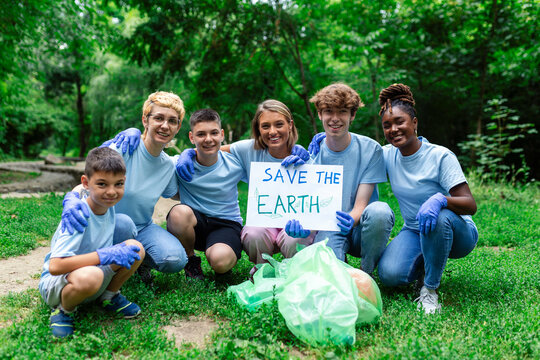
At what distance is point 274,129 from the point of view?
3199 millimetres

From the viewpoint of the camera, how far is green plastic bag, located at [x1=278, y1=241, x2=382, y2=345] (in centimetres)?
219

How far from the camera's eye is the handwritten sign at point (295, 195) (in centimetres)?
305

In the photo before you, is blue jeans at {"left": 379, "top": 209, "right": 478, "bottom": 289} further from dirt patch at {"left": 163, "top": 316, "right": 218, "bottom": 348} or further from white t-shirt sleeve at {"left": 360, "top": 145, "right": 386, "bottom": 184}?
dirt patch at {"left": 163, "top": 316, "right": 218, "bottom": 348}

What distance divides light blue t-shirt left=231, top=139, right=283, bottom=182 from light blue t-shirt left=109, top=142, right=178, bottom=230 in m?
0.60

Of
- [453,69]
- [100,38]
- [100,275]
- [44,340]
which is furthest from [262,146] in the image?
[453,69]

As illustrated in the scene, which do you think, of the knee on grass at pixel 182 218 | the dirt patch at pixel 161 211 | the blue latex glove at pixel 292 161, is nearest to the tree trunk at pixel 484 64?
the dirt patch at pixel 161 211

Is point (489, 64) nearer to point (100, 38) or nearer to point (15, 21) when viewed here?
point (100, 38)

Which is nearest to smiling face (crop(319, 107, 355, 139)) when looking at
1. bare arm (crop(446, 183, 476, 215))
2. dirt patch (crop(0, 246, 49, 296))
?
bare arm (crop(446, 183, 476, 215))

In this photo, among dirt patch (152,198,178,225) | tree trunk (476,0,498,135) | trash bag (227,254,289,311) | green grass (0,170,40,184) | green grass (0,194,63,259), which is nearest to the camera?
trash bag (227,254,289,311)

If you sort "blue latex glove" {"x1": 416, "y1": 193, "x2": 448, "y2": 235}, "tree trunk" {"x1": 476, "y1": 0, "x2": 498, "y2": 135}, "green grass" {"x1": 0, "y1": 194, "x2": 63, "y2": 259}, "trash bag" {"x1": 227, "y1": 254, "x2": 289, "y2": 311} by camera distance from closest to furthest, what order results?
1. "trash bag" {"x1": 227, "y1": 254, "x2": 289, "y2": 311}
2. "blue latex glove" {"x1": 416, "y1": 193, "x2": 448, "y2": 235}
3. "green grass" {"x1": 0, "y1": 194, "x2": 63, "y2": 259}
4. "tree trunk" {"x1": 476, "y1": 0, "x2": 498, "y2": 135}

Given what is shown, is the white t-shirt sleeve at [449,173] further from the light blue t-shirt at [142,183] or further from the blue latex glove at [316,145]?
the light blue t-shirt at [142,183]

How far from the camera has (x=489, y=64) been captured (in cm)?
967

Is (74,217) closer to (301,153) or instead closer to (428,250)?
(301,153)

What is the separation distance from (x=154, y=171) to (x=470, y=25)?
350 inches
